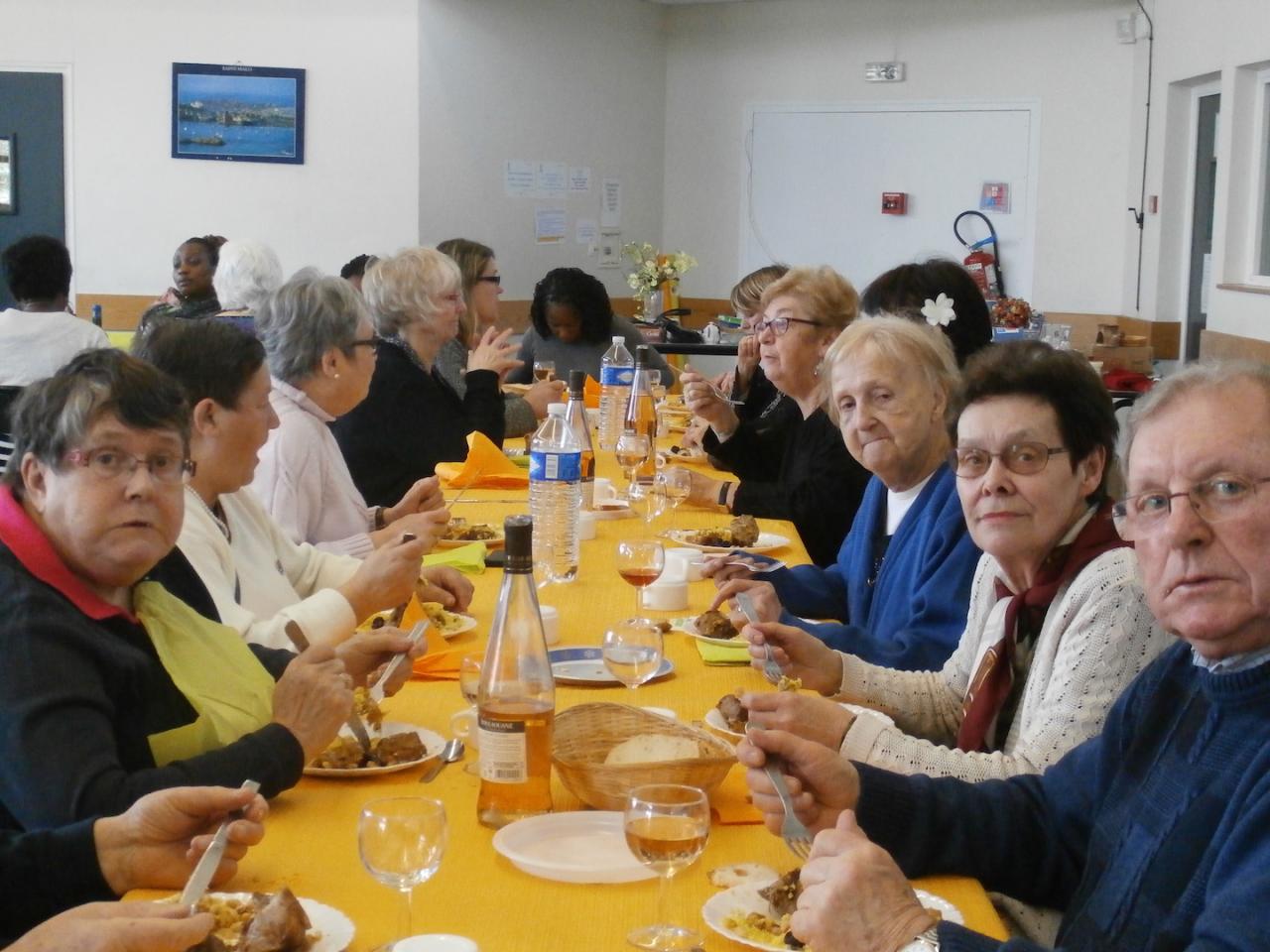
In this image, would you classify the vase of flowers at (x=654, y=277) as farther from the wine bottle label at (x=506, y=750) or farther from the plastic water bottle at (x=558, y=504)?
the wine bottle label at (x=506, y=750)

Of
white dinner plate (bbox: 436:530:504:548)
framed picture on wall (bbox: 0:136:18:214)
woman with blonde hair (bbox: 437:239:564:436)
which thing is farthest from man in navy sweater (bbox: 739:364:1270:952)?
framed picture on wall (bbox: 0:136:18:214)

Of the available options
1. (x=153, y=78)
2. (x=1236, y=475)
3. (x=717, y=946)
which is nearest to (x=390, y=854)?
(x=717, y=946)

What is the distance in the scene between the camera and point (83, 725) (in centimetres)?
169

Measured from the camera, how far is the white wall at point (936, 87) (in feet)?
30.5

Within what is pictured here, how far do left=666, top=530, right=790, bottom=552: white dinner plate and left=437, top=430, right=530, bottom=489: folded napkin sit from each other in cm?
80

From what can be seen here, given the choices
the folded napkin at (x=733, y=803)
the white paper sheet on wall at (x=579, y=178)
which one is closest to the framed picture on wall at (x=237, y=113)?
the white paper sheet on wall at (x=579, y=178)

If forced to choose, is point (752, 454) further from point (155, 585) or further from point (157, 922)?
point (157, 922)

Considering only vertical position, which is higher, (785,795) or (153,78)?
(153,78)

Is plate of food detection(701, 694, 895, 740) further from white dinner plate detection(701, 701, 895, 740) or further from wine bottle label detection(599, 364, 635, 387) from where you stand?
wine bottle label detection(599, 364, 635, 387)

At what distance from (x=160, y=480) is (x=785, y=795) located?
0.86m

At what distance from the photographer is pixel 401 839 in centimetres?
137

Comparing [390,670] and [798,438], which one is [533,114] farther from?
[390,670]

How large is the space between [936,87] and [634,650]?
8.26 meters

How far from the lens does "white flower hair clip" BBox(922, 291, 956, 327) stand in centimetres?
384
